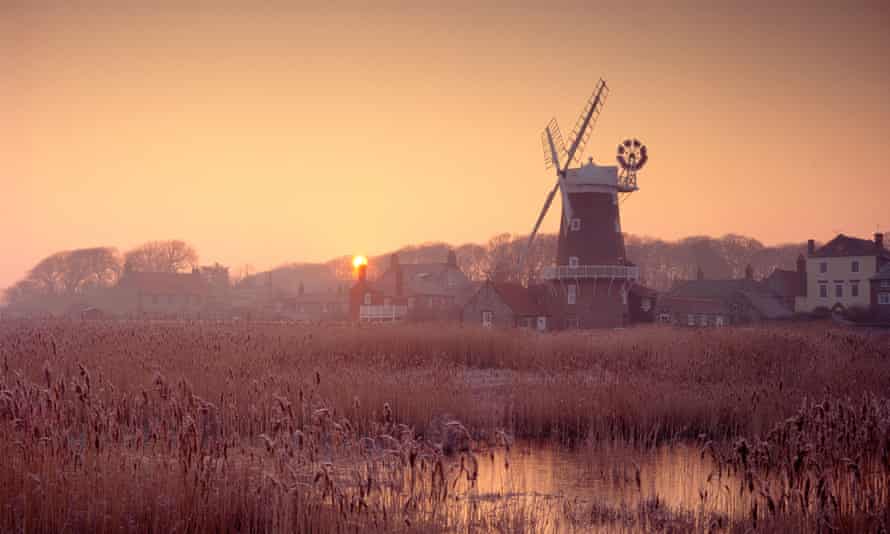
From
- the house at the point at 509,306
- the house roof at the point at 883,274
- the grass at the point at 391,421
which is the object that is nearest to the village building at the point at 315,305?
the house at the point at 509,306

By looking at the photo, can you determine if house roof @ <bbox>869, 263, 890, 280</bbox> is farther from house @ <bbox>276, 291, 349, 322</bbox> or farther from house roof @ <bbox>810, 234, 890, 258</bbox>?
house @ <bbox>276, 291, 349, 322</bbox>

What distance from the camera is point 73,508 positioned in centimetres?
699

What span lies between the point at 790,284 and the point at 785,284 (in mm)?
770

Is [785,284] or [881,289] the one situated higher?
[785,284]

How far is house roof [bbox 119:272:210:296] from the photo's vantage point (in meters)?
87.6

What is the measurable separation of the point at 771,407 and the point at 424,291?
217ft

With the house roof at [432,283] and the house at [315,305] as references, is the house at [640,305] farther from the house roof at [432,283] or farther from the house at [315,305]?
the house at [315,305]

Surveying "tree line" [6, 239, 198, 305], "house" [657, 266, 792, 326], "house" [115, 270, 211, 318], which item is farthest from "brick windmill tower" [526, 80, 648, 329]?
"tree line" [6, 239, 198, 305]

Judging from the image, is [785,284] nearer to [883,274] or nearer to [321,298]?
[883,274]

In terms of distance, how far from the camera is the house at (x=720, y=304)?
6397 centimetres

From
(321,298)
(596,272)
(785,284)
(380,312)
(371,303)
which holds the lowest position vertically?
(380,312)

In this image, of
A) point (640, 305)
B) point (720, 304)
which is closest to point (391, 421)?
point (640, 305)

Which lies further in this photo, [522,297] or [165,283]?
[165,283]

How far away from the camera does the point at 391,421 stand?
12.0 metres
